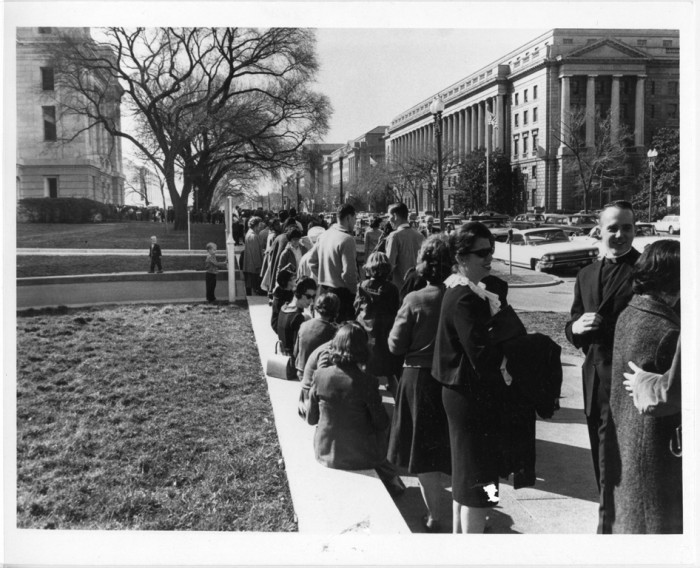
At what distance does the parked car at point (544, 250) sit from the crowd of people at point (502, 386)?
12.2 m

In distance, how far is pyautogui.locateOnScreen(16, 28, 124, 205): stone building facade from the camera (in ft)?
17.8

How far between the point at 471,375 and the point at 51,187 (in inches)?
413

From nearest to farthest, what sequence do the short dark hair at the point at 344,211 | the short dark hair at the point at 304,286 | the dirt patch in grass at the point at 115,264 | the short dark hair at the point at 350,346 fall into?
the short dark hair at the point at 350,346 → the short dark hair at the point at 304,286 → the short dark hair at the point at 344,211 → the dirt patch in grass at the point at 115,264

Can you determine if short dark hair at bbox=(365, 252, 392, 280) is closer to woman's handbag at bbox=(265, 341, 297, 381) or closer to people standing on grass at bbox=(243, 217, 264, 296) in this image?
woman's handbag at bbox=(265, 341, 297, 381)

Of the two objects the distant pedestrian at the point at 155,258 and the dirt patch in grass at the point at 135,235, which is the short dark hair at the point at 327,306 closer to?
the dirt patch in grass at the point at 135,235

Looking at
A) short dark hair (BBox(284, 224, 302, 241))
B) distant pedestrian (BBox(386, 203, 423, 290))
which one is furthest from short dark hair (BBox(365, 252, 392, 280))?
short dark hair (BBox(284, 224, 302, 241))

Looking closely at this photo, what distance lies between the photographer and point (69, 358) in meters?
8.62

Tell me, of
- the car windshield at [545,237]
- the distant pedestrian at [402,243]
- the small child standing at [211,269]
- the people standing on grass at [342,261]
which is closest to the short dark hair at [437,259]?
the people standing on grass at [342,261]

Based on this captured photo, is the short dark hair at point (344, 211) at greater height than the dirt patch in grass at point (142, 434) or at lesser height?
greater

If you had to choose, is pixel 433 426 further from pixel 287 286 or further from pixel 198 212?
pixel 198 212

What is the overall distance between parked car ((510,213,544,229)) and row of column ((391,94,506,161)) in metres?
2.01

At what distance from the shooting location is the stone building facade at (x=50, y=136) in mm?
5434

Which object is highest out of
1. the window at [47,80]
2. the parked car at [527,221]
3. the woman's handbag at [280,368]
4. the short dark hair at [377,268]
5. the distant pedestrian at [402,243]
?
the window at [47,80]

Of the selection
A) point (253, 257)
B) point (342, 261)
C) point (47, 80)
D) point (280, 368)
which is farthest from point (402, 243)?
point (253, 257)
